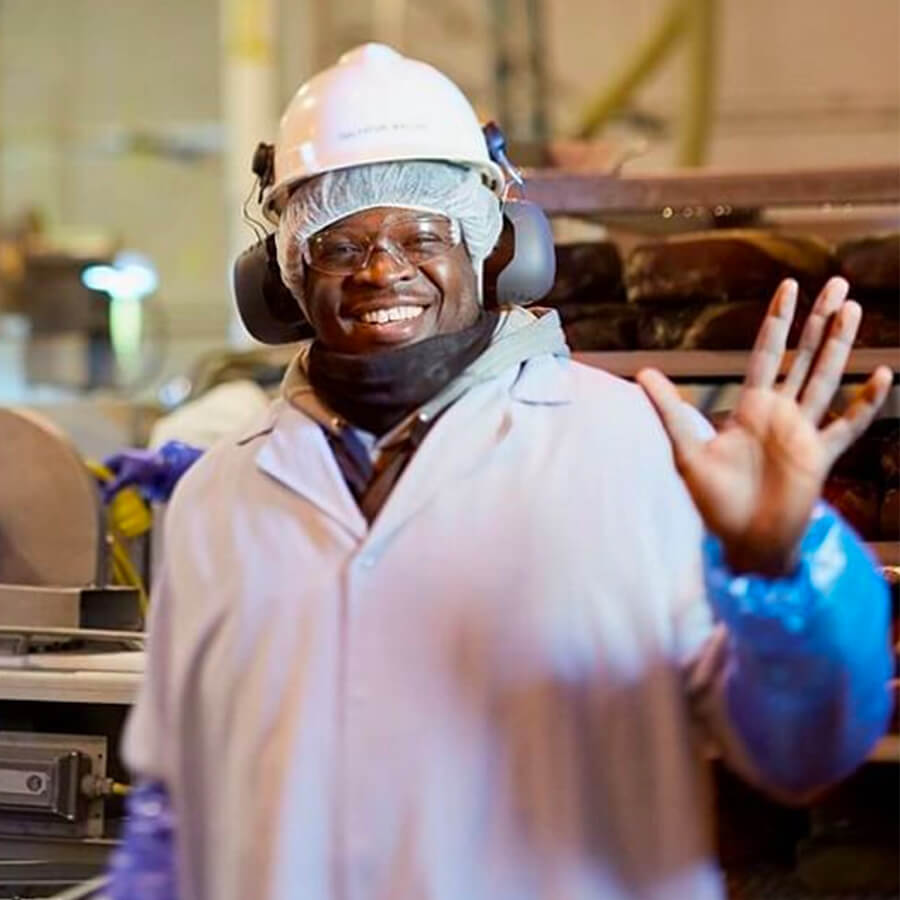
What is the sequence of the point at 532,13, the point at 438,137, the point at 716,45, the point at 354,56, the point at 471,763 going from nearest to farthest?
the point at 471,763
the point at 438,137
the point at 354,56
the point at 716,45
the point at 532,13

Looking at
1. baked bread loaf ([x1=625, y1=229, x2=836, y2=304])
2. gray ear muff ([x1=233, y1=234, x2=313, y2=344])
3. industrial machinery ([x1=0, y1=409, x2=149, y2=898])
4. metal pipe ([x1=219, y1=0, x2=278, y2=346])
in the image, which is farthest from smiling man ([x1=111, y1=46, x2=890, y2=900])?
metal pipe ([x1=219, y1=0, x2=278, y2=346])

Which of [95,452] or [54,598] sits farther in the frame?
[95,452]

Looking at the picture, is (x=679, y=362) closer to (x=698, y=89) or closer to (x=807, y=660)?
(x=807, y=660)

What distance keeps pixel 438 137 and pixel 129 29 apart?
22.0 feet

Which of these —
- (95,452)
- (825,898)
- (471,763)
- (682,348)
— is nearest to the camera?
(471,763)

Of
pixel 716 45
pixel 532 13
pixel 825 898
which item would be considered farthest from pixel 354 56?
pixel 532 13

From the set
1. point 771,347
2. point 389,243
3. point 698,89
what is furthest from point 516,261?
point 698,89

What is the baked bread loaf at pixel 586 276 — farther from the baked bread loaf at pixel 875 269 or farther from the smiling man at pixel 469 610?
the smiling man at pixel 469 610

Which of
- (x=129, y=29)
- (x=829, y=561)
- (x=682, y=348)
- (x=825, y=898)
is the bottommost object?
(x=825, y=898)

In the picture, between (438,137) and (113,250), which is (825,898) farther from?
(113,250)

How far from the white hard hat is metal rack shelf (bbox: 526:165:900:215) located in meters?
1.00

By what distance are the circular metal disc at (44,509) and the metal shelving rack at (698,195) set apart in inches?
29.6

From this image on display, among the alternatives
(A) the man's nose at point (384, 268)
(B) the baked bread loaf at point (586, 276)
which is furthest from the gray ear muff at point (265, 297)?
(B) the baked bread loaf at point (586, 276)

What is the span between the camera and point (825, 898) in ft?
7.45
